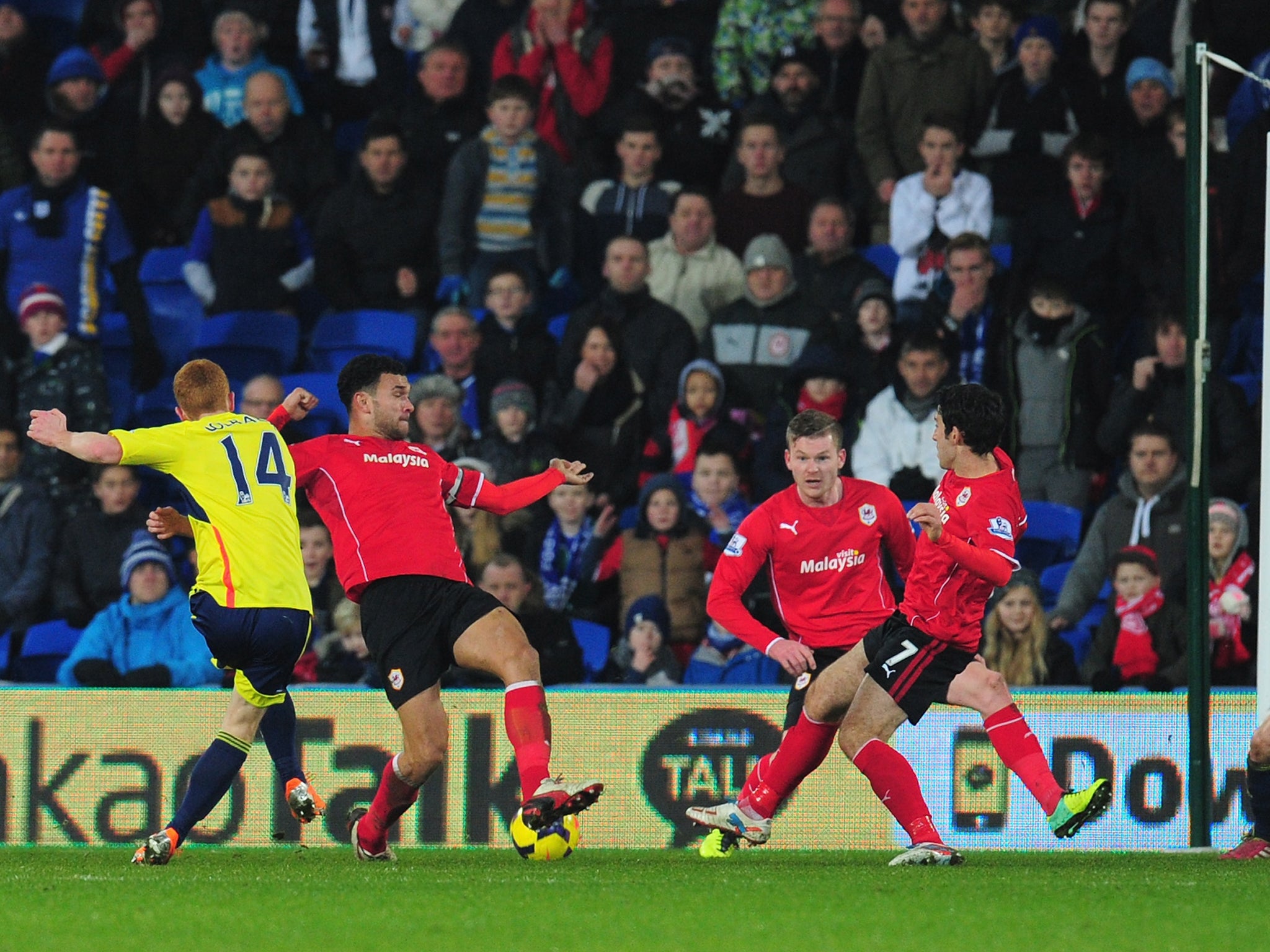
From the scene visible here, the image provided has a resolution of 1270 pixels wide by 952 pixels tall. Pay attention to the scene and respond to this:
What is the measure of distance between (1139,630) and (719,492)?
2593mm

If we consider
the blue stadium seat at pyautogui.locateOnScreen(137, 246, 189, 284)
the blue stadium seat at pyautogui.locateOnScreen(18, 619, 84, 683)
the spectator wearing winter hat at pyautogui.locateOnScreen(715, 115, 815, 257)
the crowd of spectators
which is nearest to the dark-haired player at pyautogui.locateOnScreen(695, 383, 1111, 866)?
the crowd of spectators

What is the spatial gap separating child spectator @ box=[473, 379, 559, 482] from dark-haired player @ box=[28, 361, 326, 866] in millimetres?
4555

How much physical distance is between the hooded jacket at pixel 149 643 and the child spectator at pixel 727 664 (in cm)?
270

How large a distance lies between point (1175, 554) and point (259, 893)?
20.9ft

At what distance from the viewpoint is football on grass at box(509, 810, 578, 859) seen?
23.9ft

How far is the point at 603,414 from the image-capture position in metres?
12.8

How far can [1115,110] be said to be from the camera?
13.6 meters

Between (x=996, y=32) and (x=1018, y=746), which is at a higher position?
(x=996, y=32)

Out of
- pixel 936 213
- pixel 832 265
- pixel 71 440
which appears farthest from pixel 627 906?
pixel 936 213

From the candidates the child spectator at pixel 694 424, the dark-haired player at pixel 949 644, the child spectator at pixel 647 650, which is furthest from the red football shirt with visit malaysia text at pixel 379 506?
the child spectator at pixel 694 424

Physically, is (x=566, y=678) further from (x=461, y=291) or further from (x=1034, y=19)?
(x=1034, y=19)

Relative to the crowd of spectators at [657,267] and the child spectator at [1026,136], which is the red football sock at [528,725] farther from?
the child spectator at [1026,136]

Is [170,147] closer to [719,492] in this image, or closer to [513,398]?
[513,398]

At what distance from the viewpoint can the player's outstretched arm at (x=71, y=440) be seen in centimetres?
719
